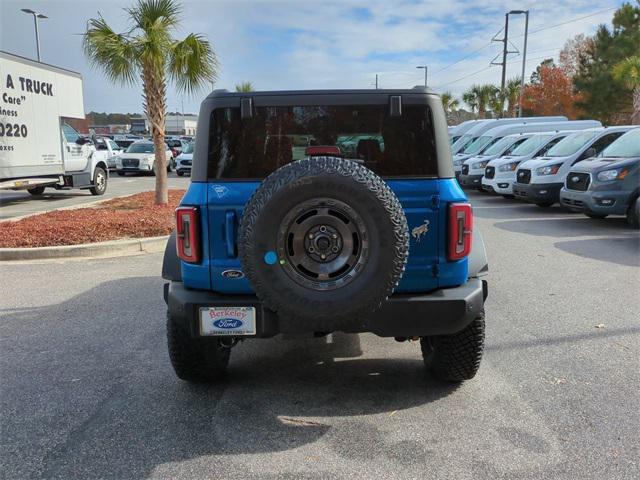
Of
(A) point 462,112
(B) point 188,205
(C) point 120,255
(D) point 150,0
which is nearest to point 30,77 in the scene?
(D) point 150,0

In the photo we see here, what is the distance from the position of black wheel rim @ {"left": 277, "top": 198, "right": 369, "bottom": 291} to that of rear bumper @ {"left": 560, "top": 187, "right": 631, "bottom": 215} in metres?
8.56

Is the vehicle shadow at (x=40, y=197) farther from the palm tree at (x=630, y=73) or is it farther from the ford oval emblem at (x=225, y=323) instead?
the palm tree at (x=630, y=73)

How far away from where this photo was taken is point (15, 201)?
1529cm

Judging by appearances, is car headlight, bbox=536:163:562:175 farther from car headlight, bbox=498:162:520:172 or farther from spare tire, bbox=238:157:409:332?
spare tire, bbox=238:157:409:332

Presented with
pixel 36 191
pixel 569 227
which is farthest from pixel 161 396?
pixel 36 191

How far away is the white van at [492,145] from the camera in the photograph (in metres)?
16.2

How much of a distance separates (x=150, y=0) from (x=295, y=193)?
9801 millimetres

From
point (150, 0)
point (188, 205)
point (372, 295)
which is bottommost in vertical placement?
point (372, 295)

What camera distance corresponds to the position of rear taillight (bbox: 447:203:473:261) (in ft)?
10.3

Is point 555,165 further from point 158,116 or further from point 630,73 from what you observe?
point 630,73

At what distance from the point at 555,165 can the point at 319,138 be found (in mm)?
10176

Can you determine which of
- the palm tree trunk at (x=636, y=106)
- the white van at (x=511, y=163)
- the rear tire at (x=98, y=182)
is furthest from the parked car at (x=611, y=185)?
the palm tree trunk at (x=636, y=106)

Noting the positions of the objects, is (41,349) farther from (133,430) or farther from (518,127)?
(518,127)

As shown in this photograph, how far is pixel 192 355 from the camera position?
3.53 metres
